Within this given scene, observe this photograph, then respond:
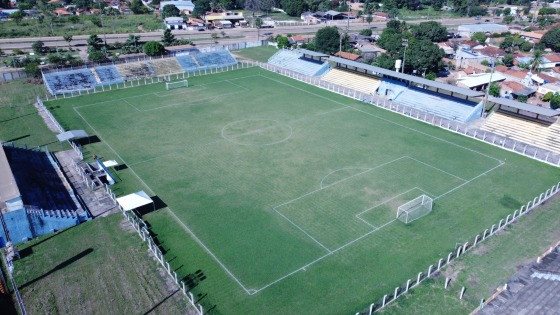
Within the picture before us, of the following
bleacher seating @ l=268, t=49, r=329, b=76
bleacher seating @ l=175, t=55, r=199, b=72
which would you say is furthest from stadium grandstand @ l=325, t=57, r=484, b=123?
bleacher seating @ l=175, t=55, r=199, b=72

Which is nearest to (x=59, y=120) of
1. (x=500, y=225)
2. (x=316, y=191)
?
(x=316, y=191)

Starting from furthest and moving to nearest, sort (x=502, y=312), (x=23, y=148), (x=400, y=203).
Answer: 1. (x=23, y=148)
2. (x=400, y=203)
3. (x=502, y=312)

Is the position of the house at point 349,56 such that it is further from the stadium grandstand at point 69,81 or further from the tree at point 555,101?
the stadium grandstand at point 69,81

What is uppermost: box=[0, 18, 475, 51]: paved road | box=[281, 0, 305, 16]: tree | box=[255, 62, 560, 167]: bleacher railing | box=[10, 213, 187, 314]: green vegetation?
box=[281, 0, 305, 16]: tree

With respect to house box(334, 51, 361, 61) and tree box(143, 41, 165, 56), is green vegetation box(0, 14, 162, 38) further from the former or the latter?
house box(334, 51, 361, 61)

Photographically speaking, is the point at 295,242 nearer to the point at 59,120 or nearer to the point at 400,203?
the point at 400,203
